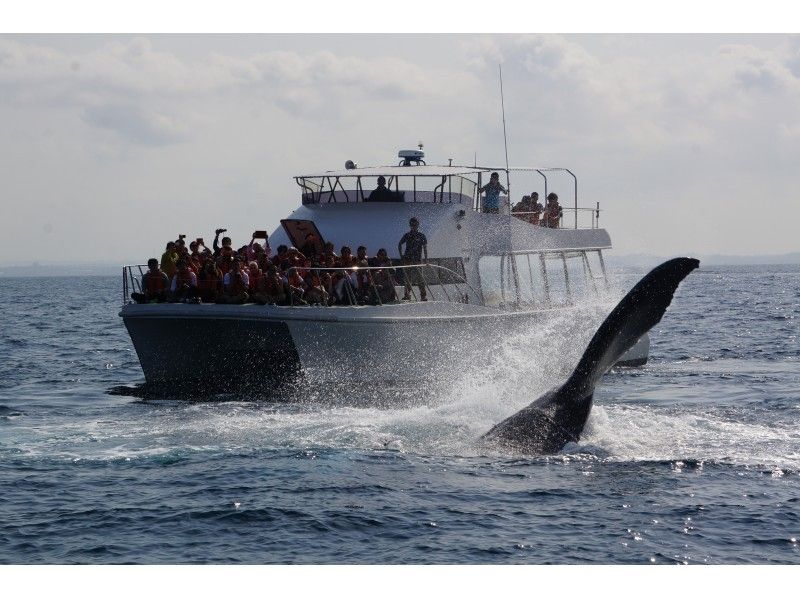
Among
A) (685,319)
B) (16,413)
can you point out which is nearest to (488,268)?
(16,413)

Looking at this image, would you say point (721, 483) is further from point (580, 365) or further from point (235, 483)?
point (235, 483)

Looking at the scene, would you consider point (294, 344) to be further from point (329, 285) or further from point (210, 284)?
point (210, 284)

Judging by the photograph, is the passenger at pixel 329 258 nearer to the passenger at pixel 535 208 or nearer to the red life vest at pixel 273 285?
the red life vest at pixel 273 285

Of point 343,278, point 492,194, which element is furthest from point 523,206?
point 343,278

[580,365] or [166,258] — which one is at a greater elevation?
[166,258]

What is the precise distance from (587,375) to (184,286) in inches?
371

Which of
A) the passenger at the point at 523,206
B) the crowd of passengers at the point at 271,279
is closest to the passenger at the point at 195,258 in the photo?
the crowd of passengers at the point at 271,279

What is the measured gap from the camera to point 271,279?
813 inches

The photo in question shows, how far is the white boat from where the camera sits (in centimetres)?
2044

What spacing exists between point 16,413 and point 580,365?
10538 mm

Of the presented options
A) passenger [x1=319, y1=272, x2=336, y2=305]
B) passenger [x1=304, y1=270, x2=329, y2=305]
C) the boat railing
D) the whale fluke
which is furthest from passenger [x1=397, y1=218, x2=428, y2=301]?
the whale fluke

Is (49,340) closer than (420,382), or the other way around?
(420,382)

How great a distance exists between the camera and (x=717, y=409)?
2028 centimetres

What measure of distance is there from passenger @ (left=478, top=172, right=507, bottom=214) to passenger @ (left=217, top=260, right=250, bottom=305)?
Result: 7061mm
